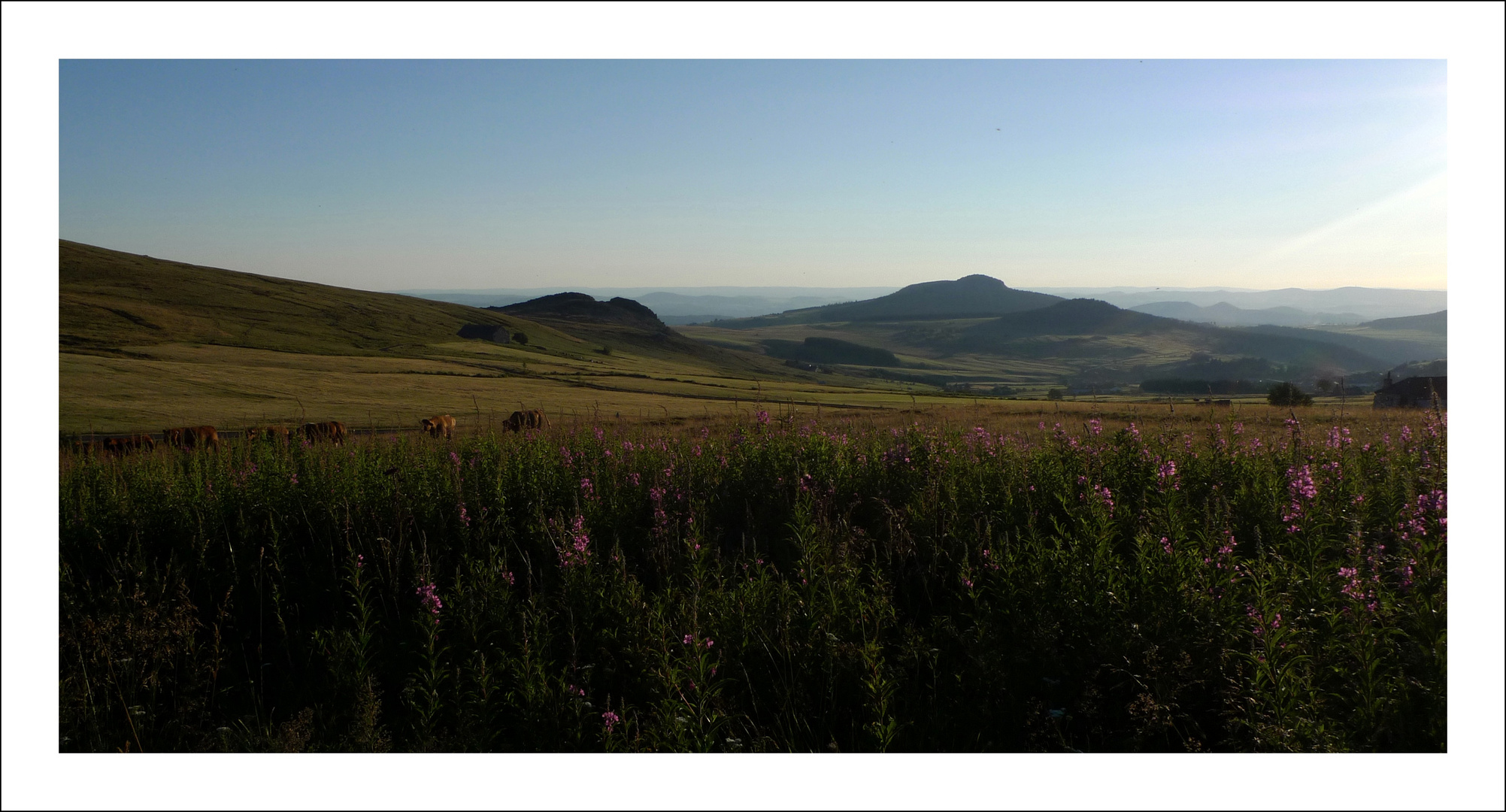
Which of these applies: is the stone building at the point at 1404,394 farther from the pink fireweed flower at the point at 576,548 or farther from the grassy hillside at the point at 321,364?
the pink fireweed flower at the point at 576,548

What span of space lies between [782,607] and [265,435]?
8.73 metres

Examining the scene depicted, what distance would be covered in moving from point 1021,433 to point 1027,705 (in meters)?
6.04

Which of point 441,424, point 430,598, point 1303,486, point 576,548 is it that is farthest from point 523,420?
point 1303,486

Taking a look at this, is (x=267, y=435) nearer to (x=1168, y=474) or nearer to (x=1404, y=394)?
(x=1168, y=474)

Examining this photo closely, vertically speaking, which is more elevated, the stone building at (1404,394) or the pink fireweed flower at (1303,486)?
the stone building at (1404,394)

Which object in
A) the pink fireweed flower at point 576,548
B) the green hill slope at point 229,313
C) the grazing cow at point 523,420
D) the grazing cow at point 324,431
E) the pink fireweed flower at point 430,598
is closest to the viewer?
the pink fireweed flower at point 430,598

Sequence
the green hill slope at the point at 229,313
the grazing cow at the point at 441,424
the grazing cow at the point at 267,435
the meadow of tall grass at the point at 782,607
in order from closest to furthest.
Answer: the meadow of tall grass at the point at 782,607, the grazing cow at the point at 267,435, the grazing cow at the point at 441,424, the green hill slope at the point at 229,313

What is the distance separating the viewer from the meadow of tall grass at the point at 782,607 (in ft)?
14.8

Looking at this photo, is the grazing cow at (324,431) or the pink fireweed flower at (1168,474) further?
the grazing cow at (324,431)

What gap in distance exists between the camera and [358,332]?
10156cm

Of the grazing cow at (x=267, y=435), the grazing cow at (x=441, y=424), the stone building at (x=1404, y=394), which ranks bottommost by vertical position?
the grazing cow at (x=441, y=424)

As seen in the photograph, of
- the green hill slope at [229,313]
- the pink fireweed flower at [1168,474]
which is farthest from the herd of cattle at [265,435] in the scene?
the green hill slope at [229,313]

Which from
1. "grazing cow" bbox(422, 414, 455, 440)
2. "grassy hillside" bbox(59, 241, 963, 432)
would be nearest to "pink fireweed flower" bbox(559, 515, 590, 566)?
"grassy hillside" bbox(59, 241, 963, 432)

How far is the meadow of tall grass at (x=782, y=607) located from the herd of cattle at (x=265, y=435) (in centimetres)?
304
